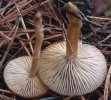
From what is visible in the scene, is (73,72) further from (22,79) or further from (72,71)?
(22,79)

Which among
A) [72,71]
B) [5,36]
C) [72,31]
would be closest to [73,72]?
[72,71]

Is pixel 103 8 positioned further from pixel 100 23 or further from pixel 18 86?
pixel 18 86

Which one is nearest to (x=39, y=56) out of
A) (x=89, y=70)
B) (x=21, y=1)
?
(x=89, y=70)

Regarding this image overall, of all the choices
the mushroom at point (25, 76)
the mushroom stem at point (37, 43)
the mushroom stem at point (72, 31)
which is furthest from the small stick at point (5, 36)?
the mushroom stem at point (72, 31)

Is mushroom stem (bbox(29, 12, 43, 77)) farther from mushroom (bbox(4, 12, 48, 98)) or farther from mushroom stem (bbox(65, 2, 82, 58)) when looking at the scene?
mushroom stem (bbox(65, 2, 82, 58))

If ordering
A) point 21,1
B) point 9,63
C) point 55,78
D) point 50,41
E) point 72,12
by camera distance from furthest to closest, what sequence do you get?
point 21,1, point 50,41, point 9,63, point 55,78, point 72,12

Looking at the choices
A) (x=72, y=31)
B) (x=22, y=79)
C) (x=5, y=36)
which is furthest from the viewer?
(x=5, y=36)
